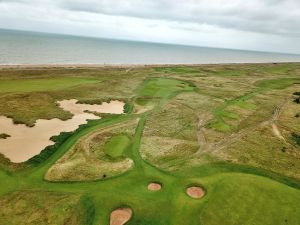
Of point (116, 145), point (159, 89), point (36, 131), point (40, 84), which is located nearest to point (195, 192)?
point (116, 145)

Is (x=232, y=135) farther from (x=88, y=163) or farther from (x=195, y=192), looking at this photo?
(x=88, y=163)

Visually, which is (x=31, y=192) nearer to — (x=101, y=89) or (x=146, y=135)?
(x=146, y=135)

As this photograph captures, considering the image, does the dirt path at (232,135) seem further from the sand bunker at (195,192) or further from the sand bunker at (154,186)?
the sand bunker at (154,186)

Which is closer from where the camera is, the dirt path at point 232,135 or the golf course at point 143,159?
the golf course at point 143,159

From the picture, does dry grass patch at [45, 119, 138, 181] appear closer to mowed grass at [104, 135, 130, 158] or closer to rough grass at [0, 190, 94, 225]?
mowed grass at [104, 135, 130, 158]

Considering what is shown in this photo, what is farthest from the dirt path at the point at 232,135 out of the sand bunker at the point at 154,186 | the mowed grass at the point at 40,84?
the mowed grass at the point at 40,84

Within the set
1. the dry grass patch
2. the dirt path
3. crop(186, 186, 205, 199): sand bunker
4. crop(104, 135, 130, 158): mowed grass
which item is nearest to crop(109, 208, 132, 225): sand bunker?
the dry grass patch
